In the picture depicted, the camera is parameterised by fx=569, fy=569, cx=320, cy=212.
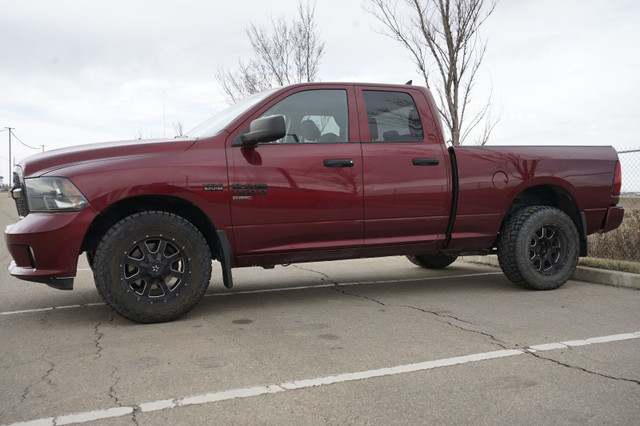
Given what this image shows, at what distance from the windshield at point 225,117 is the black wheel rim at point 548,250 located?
10.0 feet

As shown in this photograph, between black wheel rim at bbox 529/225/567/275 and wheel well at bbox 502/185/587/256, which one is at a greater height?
wheel well at bbox 502/185/587/256

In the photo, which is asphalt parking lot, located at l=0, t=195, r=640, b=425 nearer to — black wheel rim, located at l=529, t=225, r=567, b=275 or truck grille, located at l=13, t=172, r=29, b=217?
black wheel rim, located at l=529, t=225, r=567, b=275

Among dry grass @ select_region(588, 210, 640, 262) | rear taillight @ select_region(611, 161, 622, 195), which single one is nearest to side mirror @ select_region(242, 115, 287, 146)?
rear taillight @ select_region(611, 161, 622, 195)

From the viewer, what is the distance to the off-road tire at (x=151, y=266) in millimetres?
4250

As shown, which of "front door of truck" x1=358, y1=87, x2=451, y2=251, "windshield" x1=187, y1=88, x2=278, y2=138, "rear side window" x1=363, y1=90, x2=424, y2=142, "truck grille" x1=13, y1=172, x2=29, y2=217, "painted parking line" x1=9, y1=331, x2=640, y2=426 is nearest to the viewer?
"painted parking line" x1=9, y1=331, x2=640, y2=426

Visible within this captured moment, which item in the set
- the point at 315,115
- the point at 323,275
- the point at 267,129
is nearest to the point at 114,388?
the point at 267,129

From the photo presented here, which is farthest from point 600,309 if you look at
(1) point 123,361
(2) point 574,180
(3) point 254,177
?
(1) point 123,361

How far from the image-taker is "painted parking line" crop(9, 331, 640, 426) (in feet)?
8.63

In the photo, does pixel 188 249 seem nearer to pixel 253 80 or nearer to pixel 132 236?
pixel 132 236

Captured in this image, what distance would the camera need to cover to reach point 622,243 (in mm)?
7438

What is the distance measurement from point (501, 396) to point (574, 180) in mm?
3707

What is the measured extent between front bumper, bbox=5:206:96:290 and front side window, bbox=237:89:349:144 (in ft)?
5.64

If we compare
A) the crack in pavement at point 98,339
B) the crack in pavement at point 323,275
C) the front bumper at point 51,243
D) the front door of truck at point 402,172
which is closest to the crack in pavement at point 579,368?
the front door of truck at point 402,172

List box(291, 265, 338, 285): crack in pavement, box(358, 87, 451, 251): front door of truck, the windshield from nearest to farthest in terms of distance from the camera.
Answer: the windshield < box(358, 87, 451, 251): front door of truck < box(291, 265, 338, 285): crack in pavement
